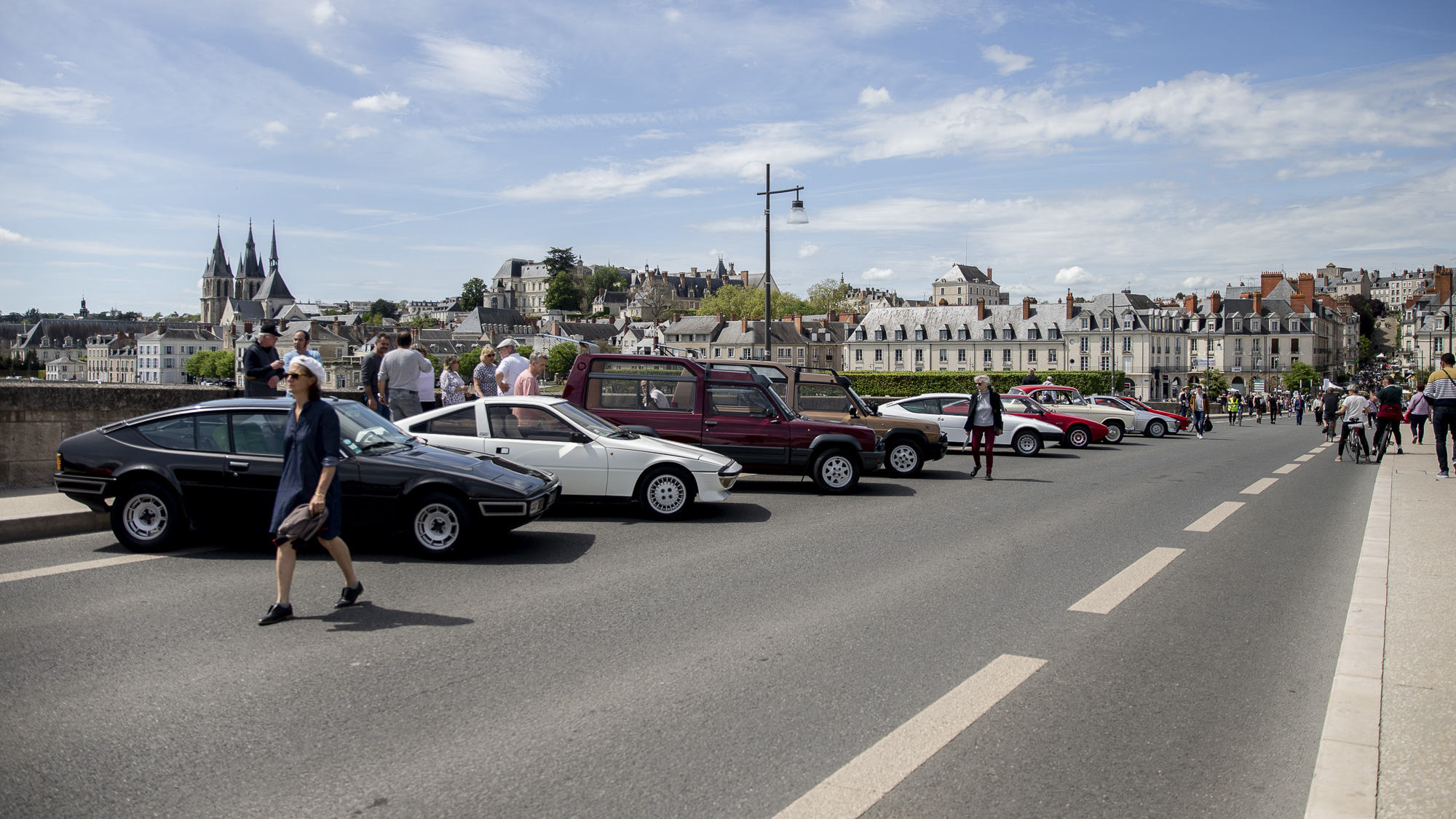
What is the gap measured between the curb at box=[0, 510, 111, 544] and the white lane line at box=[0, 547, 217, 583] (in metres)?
1.72

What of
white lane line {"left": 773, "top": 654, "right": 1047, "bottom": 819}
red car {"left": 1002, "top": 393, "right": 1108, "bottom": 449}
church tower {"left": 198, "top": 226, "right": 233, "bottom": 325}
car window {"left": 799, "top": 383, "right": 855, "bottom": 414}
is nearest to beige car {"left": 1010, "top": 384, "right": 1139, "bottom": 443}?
red car {"left": 1002, "top": 393, "right": 1108, "bottom": 449}

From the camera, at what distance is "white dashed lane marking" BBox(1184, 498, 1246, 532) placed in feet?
35.2

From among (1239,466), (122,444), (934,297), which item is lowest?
(1239,466)

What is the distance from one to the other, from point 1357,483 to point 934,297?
183 metres

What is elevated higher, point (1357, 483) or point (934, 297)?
point (934, 297)

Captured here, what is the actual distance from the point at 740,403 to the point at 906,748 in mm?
9654

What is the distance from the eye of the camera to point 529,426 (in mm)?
10969

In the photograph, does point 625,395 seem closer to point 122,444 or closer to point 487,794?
point 122,444

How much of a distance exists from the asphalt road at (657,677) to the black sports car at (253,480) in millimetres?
361

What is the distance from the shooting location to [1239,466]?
19.7 meters

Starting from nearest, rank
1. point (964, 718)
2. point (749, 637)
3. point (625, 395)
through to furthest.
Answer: point (964, 718), point (749, 637), point (625, 395)

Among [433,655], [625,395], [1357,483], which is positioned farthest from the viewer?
[1357,483]

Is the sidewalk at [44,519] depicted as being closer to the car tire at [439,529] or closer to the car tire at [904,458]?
the car tire at [439,529]

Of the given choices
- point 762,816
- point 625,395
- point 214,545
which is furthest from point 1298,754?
point 625,395
